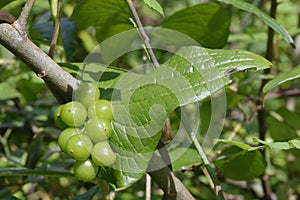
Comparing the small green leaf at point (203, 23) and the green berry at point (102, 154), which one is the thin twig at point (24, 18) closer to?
the green berry at point (102, 154)

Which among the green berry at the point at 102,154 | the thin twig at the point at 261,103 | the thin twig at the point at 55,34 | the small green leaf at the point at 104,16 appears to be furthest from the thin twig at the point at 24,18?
the thin twig at the point at 261,103

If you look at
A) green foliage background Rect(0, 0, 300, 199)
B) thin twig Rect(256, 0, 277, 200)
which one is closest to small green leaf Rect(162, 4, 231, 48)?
green foliage background Rect(0, 0, 300, 199)

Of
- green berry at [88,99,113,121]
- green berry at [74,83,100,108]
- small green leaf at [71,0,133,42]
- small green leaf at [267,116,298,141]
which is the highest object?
small green leaf at [71,0,133,42]

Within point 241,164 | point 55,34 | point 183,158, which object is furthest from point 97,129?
point 241,164

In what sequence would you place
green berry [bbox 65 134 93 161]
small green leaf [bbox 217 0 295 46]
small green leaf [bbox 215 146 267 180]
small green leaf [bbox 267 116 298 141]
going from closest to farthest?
green berry [bbox 65 134 93 161] < small green leaf [bbox 217 0 295 46] < small green leaf [bbox 215 146 267 180] < small green leaf [bbox 267 116 298 141]

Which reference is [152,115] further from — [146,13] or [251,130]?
[146,13]

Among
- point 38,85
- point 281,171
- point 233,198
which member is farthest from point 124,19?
point 281,171

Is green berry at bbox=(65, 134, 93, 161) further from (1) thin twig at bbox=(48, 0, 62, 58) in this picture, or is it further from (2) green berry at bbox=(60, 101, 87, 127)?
(1) thin twig at bbox=(48, 0, 62, 58)

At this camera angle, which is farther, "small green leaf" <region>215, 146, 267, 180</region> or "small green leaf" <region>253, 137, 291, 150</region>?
"small green leaf" <region>215, 146, 267, 180</region>
